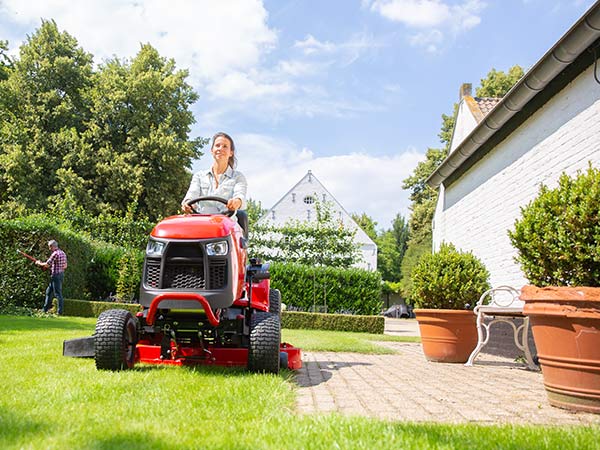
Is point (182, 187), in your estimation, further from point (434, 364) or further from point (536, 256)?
point (536, 256)

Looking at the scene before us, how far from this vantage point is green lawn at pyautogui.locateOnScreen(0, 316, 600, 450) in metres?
2.15

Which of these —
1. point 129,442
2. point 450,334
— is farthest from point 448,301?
point 129,442

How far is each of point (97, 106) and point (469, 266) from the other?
2406cm

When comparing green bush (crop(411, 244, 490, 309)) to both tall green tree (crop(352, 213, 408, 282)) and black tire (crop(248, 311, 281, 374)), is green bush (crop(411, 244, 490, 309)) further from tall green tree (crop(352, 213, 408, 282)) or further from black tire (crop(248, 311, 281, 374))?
tall green tree (crop(352, 213, 408, 282))

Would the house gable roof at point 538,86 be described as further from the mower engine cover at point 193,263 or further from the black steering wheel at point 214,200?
the mower engine cover at point 193,263

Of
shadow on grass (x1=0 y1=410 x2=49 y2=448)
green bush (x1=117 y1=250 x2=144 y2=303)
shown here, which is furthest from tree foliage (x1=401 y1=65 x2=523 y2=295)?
shadow on grass (x1=0 y1=410 x2=49 y2=448)

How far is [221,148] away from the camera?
484 cm

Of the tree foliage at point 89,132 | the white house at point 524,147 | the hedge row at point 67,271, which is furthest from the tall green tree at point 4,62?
the white house at point 524,147

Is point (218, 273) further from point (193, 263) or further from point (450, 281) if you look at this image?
point (450, 281)

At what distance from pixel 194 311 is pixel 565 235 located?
2.52 meters

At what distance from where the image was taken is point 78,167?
25734mm

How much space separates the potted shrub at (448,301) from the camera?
21.1 ft

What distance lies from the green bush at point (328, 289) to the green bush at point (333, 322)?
2.31 meters

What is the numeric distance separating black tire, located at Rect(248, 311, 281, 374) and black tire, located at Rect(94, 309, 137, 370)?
91cm
